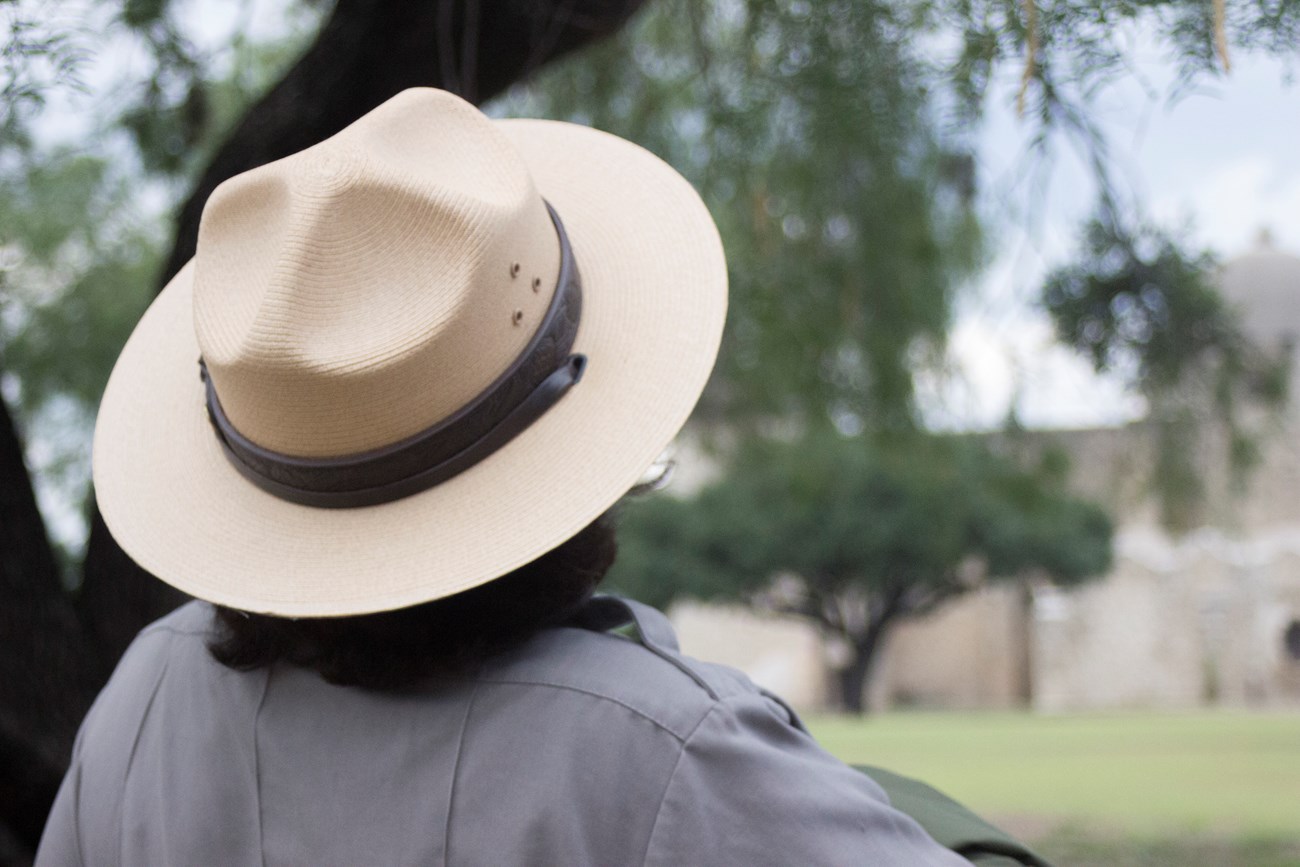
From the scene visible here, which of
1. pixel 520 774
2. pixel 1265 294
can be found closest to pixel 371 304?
pixel 520 774

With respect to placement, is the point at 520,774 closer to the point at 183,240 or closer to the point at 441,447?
the point at 441,447

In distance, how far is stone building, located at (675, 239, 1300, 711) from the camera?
23.9 meters

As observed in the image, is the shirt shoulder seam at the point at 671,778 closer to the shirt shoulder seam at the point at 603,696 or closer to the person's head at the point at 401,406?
the shirt shoulder seam at the point at 603,696

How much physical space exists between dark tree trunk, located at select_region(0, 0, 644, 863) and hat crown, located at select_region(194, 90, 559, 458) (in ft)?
4.14

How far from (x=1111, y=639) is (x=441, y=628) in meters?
26.8

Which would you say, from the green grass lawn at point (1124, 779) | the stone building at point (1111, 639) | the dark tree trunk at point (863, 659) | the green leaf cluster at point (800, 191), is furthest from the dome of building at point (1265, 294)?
the dark tree trunk at point (863, 659)

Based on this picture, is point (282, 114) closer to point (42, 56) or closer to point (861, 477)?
point (42, 56)

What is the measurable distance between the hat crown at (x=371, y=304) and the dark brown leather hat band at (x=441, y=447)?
0.01m

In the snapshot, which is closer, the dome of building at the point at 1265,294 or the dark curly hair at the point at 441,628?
the dark curly hair at the point at 441,628

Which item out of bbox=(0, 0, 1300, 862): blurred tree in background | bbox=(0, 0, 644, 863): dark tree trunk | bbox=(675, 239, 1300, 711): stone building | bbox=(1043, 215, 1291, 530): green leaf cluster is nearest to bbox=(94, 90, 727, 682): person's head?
bbox=(0, 0, 1300, 862): blurred tree in background

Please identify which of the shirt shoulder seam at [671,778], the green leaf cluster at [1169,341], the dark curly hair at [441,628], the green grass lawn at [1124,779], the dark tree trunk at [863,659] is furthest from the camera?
the dark tree trunk at [863,659]

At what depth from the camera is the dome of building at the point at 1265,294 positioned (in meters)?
3.45

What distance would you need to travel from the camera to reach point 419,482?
0.94m

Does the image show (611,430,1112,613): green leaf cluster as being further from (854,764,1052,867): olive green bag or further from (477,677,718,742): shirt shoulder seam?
(477,677,718,742): shirt shoulder seam
